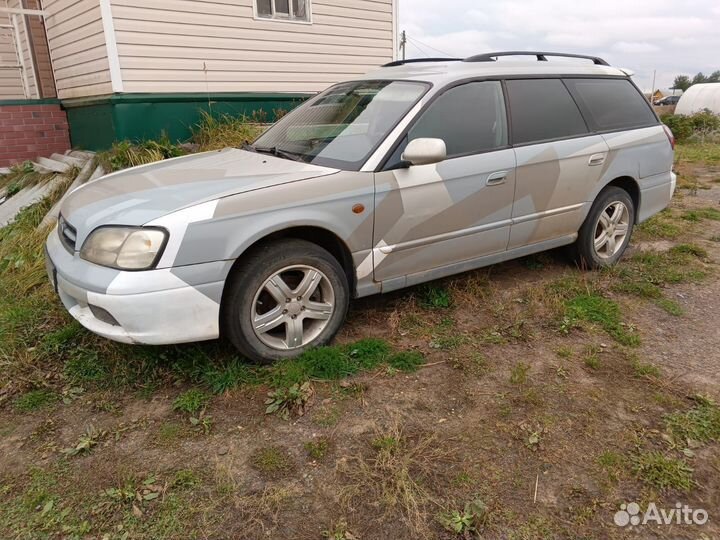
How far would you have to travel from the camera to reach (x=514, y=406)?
2869mm

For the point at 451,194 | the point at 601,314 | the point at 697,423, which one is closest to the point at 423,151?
the point at 451,194

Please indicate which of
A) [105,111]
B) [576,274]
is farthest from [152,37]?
[576,274]

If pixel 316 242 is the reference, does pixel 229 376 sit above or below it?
below

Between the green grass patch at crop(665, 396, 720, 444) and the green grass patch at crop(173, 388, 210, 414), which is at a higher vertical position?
the green grass patch at crop(173, 388, 210, 414)

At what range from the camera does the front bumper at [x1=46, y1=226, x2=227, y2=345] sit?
268 centimetres

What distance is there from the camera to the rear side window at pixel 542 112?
400cm

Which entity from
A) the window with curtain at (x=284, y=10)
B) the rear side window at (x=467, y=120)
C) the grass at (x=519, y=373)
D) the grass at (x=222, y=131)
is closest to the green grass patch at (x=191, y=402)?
the grass at (x=519, y=373)

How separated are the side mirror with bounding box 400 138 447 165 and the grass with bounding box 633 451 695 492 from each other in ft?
6.23

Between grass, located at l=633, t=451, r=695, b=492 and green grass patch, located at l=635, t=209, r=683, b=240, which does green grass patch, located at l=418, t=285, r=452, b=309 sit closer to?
grass, located at l=633, t=451, r=695, b=492

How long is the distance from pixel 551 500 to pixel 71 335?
296 centimetres

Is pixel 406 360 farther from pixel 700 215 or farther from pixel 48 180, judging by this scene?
pixel 48 180

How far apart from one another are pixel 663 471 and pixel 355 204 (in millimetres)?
2038

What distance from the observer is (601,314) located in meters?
3.89

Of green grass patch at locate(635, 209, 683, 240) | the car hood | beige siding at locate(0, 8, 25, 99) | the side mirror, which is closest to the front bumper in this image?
the car hood
